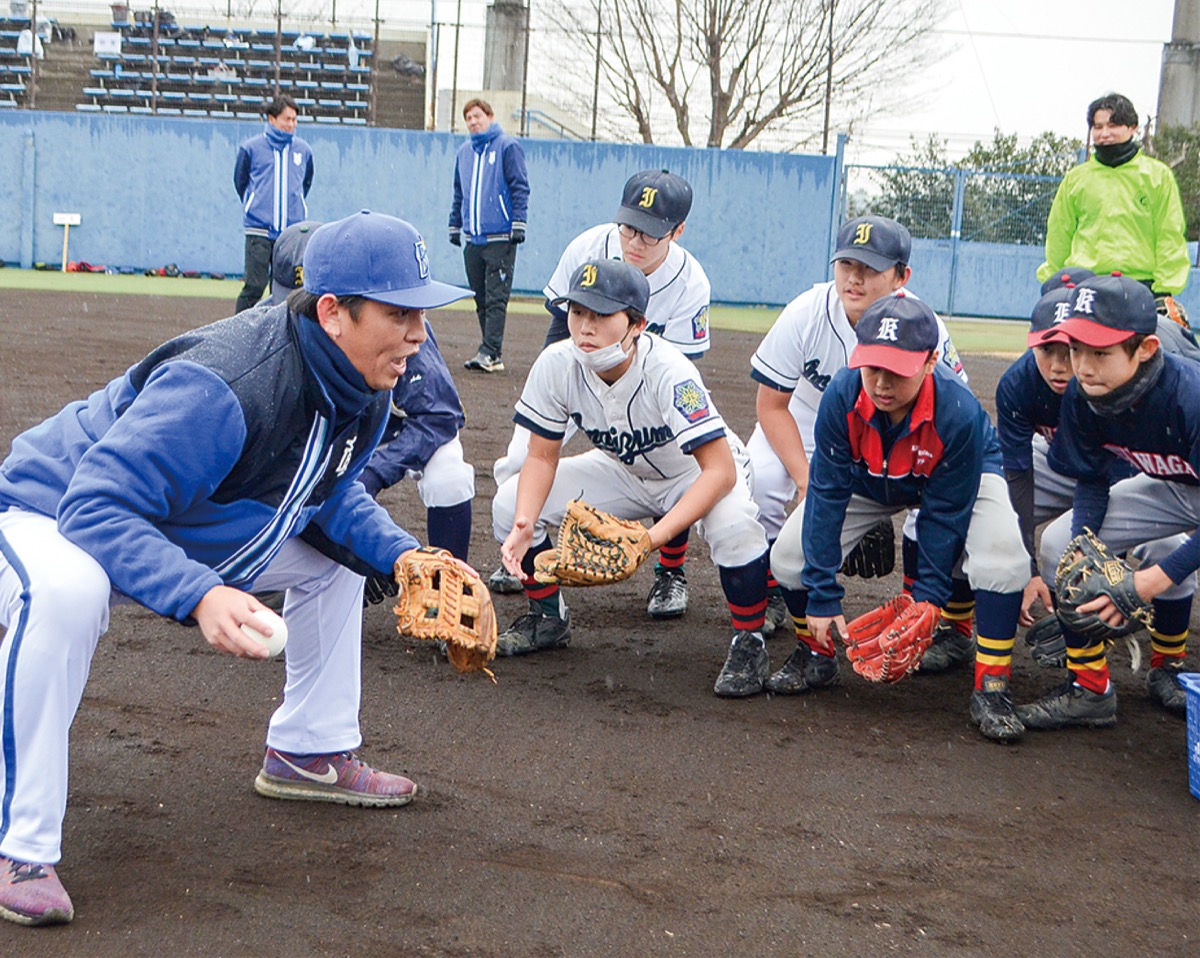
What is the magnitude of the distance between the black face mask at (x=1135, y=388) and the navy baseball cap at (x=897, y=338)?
0.54 m

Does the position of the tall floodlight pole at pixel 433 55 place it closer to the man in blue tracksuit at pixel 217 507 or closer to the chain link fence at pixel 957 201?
the chain link fence at pixel 957 201

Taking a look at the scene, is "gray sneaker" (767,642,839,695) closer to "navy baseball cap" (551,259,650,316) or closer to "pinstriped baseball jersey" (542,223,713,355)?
"navy baseball cap" (551,259,650,316)

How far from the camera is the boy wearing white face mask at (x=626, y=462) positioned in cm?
438

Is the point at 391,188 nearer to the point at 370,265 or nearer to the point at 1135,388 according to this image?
the point at 1135,388

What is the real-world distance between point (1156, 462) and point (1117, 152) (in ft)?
10.9

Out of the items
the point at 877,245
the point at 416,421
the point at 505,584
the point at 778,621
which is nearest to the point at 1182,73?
the point at 877,245

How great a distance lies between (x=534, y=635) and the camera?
15.6 feet

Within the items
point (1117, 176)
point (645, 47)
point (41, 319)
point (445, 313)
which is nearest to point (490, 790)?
point (1117, 176)

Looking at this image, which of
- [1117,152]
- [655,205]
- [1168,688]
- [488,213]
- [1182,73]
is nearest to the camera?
[1168,688]

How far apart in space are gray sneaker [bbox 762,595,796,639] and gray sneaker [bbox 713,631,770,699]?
57cm

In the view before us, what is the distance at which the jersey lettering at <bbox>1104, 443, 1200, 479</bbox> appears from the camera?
4.12 metres

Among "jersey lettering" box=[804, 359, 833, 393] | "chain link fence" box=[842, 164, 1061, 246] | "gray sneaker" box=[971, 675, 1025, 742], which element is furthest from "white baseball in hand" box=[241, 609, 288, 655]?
Answer: "chain link fence" box=[842, 164, 1061, 246]

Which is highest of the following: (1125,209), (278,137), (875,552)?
(278,137)

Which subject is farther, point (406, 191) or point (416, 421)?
point (406, 191)
